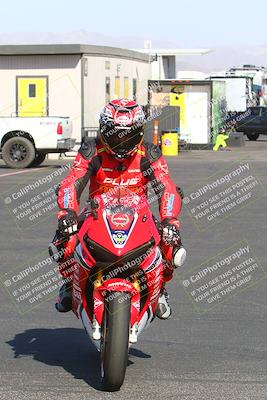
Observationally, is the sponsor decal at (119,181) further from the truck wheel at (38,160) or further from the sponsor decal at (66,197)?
the truck wheel at (38,160)

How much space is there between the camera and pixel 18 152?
33.2m

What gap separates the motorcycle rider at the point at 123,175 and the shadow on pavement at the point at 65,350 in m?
0.38

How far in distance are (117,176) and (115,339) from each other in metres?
1.42

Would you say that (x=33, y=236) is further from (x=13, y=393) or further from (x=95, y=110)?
(x=95, y=110)

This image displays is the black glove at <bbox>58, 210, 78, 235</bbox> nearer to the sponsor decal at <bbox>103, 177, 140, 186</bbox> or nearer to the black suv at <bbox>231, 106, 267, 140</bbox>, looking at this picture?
the sponsor decal at <bbox>103, 177, 140, 186</bbox>

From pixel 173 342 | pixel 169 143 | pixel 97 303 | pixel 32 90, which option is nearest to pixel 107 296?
pixel 97 303

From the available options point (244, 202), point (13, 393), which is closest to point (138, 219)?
point (13, 393)

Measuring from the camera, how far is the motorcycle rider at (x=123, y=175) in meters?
7.14

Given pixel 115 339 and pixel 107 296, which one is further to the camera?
pixel 107 296

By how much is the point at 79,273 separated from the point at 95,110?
117 feet

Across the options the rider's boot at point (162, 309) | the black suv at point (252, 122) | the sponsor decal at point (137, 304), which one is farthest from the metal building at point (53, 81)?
the sponsor decal at point (137, 304)

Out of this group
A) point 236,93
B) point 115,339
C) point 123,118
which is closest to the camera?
point 115,339

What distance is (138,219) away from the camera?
6652mm

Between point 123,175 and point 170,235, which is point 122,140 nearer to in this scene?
point 123,175
